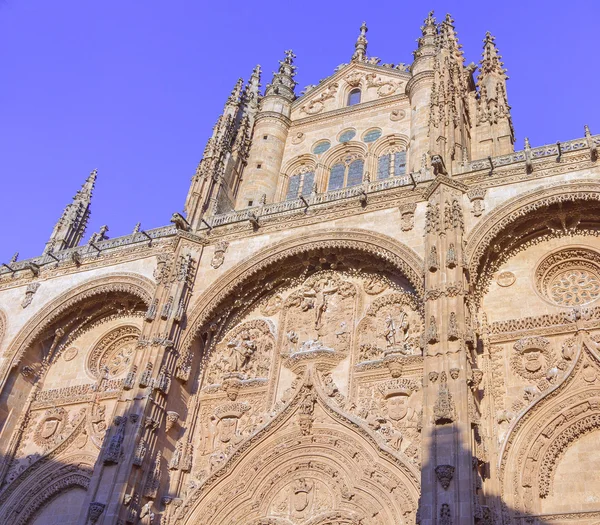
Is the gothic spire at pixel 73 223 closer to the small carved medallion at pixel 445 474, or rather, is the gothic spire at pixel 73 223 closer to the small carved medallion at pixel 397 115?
the small carved medallion at pixel 397 115

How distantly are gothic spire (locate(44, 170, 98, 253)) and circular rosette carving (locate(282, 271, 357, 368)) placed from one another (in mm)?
11494

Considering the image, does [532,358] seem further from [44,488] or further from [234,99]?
[234,99]

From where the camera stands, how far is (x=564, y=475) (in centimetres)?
1418

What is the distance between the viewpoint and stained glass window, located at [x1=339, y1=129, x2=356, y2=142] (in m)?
25.8

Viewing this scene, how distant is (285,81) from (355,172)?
708 centimetres

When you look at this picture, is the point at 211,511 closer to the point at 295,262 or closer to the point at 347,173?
the point at 295,262

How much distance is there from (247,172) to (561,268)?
1244 cm

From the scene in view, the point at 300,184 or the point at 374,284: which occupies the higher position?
the point at 300,184

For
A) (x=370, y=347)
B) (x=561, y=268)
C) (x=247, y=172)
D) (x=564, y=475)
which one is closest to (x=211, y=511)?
(x=370, y=347)

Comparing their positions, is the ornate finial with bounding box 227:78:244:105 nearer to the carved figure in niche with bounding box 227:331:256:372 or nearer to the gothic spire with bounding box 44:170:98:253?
the gothic spire with bounding box 44:170:98:253

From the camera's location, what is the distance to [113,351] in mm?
22375

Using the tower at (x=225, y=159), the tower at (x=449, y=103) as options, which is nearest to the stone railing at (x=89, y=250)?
the tower at (x=225, y=159)

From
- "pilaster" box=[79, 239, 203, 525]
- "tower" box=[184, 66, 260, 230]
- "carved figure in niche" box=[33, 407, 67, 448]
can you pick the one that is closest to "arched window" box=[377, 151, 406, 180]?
"tower" box=[184, 66, 260, 230]

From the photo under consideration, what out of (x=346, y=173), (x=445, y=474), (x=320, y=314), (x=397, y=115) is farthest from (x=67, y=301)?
(x=445, y=474)
